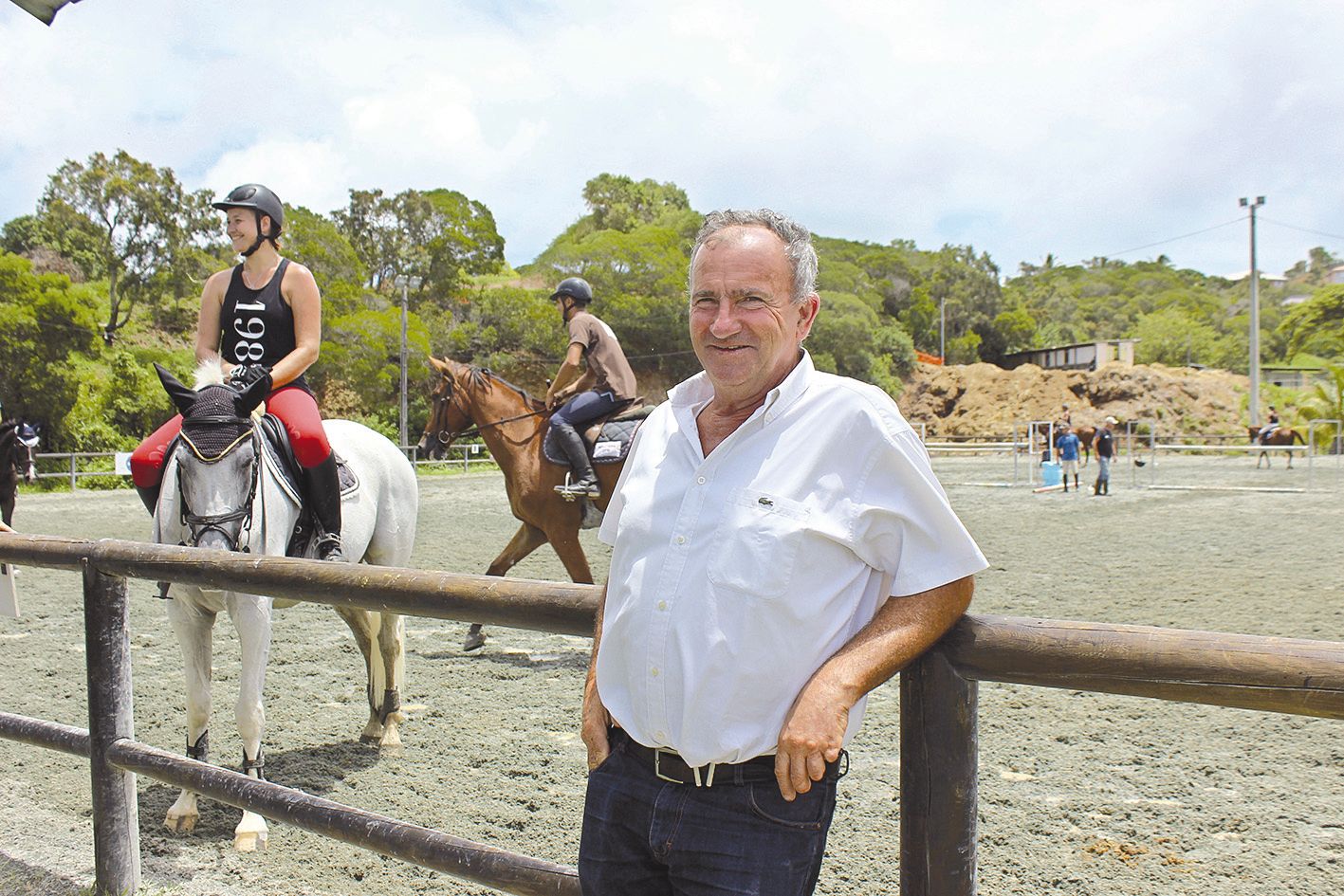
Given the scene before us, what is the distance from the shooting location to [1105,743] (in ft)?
15.0

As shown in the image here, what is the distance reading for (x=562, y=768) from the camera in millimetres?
4406

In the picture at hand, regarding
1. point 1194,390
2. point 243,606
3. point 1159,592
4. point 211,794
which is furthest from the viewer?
point 1194,390

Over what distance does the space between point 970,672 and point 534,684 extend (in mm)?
4568

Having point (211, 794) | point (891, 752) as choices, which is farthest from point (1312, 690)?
point (891, 752)

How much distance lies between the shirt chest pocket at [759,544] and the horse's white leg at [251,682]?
9.15 feet

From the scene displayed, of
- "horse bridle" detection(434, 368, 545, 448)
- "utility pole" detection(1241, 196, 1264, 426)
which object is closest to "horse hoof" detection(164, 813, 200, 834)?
"horse bridle" detection(434, 368, 545, 448)

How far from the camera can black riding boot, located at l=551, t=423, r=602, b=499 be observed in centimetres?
720

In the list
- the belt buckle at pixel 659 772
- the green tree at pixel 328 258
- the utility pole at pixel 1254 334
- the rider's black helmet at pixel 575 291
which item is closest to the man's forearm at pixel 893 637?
the belt buckle at pixel 659 772

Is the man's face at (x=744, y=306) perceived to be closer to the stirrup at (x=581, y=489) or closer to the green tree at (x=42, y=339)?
the stirrup at (x=581, y=489)

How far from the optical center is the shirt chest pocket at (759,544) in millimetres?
1515

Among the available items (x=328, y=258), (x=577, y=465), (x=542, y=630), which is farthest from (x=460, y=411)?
(x=328, y=258)

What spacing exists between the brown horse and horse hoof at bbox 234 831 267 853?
128 inches

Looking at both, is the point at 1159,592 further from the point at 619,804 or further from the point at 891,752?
the point at 619,804

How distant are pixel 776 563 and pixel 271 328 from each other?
3.56 m
